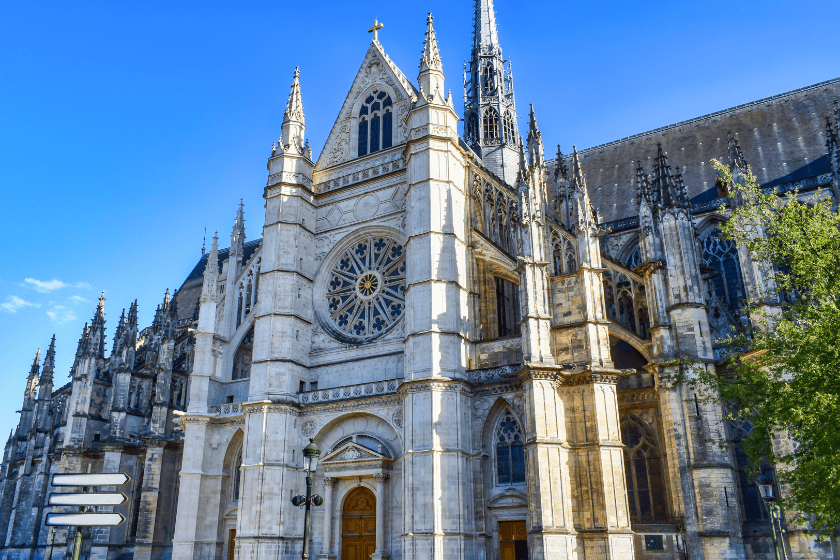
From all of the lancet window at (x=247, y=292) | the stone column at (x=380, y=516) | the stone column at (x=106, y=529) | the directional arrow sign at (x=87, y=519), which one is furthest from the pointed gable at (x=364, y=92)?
the directional arrow sign at (x=87, y=519)

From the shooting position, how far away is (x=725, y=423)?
19.8 metres

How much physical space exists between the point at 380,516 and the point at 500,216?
39.9 feet

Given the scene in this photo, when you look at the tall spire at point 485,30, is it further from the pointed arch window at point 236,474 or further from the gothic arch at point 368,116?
the pointed arch window at point 236,474

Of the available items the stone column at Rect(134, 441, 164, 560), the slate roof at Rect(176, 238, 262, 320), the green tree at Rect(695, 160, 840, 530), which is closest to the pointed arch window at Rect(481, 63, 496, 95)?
the slate roof at Rect(176, 238, 262, 320)

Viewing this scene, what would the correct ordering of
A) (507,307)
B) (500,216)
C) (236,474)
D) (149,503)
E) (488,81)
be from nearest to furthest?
(507,307) → (236,474) → (500,216) → (149,503) → (488,81)

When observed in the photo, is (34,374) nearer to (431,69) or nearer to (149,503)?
(149,503)

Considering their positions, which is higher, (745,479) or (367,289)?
(367,289)

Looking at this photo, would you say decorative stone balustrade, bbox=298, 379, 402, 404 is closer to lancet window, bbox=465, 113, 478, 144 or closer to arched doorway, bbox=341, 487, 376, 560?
arched doorway, bbox=341, 487, 376, 560

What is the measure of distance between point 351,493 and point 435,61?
1642 cm

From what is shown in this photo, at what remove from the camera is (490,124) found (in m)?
36.8

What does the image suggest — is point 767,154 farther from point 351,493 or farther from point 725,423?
point 351,493

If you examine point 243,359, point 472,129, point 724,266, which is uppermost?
point 472,129

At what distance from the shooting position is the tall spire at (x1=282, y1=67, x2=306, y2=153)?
2833 cm

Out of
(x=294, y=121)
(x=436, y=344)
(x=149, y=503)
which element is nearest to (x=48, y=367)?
(x=149, y=503)
